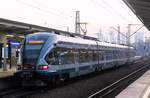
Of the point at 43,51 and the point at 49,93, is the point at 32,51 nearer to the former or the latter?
the point at 43,51

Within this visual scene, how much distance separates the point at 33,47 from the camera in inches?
550

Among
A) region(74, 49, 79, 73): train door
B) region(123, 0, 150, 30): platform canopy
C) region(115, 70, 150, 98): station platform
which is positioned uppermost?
region(123, 0, 150, 30): platform canopy

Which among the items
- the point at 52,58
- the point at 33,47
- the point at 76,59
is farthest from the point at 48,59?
the point at 76,59

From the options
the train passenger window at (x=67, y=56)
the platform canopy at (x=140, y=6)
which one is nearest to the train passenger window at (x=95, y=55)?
the platform canopy at (x=140, y=6)

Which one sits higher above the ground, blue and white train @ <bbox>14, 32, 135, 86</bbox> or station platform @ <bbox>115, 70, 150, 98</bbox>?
blue and white train @ <bbox>14, 32, 135, 86</bbox>

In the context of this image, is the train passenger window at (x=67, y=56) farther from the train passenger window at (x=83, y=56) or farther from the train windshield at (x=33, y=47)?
the train windshield at (x=33, y=47)

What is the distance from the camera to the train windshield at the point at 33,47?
44.7ft

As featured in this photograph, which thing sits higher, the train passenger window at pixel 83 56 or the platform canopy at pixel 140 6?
the platform canopy at pixel 140 6

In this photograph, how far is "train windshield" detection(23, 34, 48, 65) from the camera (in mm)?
13625

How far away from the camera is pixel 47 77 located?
1351 cm

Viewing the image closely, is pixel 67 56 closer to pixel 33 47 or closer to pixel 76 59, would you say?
pixel 76 59

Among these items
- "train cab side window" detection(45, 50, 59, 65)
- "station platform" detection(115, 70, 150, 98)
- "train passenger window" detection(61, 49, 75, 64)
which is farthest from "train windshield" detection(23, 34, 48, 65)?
"station platform" detection(115, 70, 150, 98)

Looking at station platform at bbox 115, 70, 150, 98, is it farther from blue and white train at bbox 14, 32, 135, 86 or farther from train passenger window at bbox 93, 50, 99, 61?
train passenger window at bbox 93, 50, 99, 61

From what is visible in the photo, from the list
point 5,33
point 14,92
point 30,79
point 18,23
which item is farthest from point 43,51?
point 5,33
